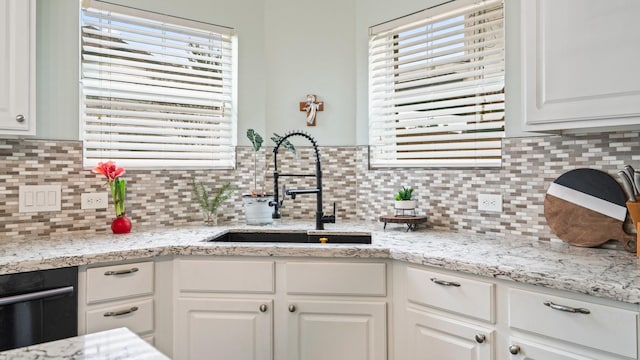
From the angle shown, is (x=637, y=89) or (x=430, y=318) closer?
(x=637, y=89)

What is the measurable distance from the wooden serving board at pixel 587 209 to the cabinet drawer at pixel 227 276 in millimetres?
1336

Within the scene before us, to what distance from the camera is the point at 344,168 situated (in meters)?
2.96

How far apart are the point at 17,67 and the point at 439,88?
2128mm

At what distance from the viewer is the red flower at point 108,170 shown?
237 centimetres

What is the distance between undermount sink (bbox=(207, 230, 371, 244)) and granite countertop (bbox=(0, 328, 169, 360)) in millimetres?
1457

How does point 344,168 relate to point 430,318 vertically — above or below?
above

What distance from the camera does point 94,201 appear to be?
2459mm

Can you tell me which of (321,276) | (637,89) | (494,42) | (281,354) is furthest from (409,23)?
(281,354)

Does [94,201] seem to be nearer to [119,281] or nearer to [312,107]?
[119,281]

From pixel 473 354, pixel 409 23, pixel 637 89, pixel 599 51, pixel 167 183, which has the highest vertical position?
pixel 409 23

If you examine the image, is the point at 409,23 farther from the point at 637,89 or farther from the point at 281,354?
the point at 281,354

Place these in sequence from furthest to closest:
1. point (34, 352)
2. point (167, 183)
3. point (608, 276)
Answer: point (167, 183), point (608, 276), point (34, 352)

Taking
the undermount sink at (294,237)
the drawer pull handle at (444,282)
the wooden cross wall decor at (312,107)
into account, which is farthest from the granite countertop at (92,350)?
the wooden cross wall decor at (312,107)

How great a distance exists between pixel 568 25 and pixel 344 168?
156 cm
